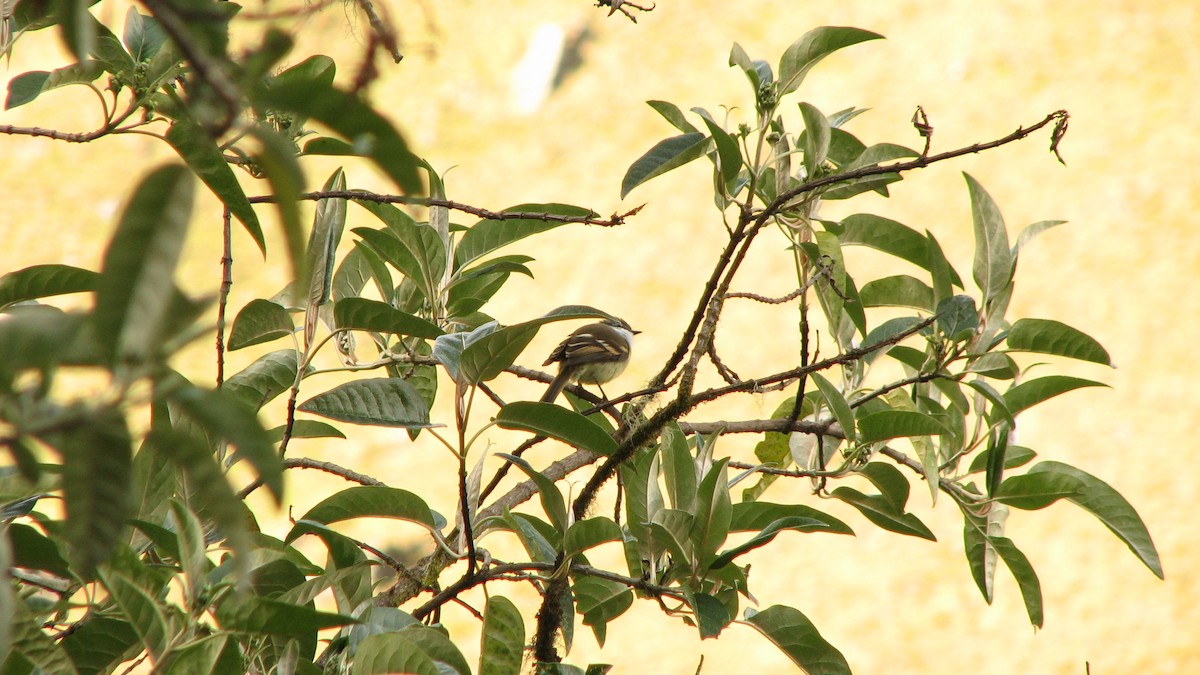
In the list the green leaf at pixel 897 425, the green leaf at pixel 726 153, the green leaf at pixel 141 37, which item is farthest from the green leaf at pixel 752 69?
the green leaf at pixel 141 37

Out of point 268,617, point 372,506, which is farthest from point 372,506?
point 268,617

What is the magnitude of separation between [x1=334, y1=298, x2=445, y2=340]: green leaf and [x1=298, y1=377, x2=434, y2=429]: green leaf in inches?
4.8

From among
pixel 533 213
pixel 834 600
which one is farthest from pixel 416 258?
pixel 834 600

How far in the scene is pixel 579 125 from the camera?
3253cm

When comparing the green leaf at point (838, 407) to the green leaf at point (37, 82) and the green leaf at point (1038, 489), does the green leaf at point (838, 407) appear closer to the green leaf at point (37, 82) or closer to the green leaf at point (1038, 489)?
the green leaf at point (1038, 489)

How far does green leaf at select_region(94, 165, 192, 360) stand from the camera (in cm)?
72

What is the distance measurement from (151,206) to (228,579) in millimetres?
1154

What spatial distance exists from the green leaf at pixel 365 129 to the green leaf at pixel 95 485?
0.31 meters

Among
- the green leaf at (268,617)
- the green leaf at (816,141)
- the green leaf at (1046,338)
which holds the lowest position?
the green leaf at (268,617)

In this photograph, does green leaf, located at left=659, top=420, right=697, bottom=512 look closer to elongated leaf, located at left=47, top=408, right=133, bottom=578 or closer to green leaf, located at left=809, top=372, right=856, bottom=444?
green leaf, located at left=809, top=372, right=856, bottom=444

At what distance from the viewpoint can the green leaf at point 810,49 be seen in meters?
2.52

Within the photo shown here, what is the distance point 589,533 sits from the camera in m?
2.12

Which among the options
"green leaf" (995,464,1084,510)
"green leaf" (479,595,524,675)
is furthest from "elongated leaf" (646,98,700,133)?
"green leaf" (479,595,524,675)

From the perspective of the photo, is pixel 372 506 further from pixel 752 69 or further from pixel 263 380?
pixel 752 69
